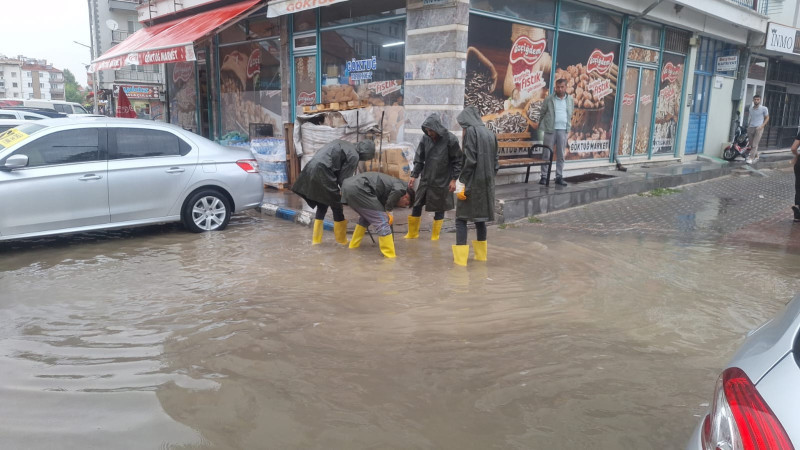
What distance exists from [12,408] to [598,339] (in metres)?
3.75

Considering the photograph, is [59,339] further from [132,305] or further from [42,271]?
[42,271]

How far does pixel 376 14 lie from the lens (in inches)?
399

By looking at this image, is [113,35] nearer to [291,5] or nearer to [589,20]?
[291,5]

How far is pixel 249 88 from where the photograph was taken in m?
14.2

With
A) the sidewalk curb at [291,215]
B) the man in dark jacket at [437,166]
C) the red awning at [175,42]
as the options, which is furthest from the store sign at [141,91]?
the man in dark jacket at [437,166]

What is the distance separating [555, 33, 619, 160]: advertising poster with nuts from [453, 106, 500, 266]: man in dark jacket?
6.03 m

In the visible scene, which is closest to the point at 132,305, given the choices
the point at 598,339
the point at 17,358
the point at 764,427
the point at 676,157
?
the point at 17,358

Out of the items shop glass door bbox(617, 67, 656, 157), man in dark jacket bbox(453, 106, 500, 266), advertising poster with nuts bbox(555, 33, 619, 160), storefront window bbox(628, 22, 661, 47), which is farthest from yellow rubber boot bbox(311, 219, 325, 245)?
storefront window bbox(628, 22, 661, 47)

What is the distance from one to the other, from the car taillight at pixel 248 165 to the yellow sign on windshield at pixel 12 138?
2512mm

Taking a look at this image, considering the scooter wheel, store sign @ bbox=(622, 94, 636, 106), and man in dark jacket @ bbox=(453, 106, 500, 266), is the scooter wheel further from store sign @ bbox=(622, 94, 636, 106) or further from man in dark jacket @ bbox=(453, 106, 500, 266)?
man in dark jacket @ bbox=(453, 106, 500, 266)

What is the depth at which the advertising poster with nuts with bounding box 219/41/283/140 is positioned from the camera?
1322cm

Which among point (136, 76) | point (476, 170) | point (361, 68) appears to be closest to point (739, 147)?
point (361, 68)

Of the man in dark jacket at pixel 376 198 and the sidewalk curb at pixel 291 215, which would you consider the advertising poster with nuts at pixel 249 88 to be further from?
the man in dark jacket at pixel 376 198

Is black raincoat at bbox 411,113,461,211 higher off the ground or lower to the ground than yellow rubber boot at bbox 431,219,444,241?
higher
